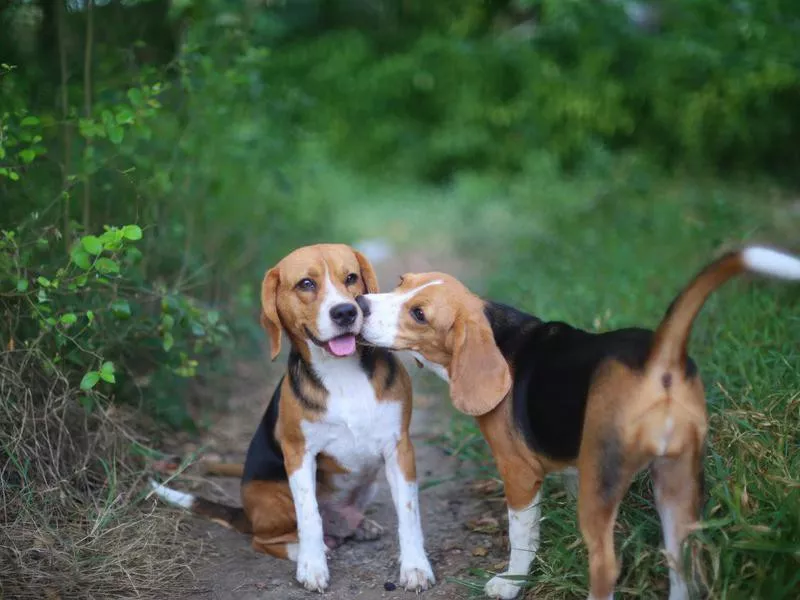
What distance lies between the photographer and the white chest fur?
13.0 ft

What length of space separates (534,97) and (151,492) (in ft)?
34.9

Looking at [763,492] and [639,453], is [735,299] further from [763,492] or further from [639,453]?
[639,453]

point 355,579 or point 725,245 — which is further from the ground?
point 725,245

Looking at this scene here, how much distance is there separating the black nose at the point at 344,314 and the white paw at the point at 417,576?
1.13 meters

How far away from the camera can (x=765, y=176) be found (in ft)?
40.9

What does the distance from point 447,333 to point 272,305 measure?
89cm

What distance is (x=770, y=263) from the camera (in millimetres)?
2803

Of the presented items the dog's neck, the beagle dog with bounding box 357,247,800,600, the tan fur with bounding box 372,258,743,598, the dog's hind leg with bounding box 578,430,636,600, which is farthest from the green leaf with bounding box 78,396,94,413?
the dog's hind leg with bounding box 578,430,636,600

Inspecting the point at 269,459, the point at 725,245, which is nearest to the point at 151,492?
the point at 269,459

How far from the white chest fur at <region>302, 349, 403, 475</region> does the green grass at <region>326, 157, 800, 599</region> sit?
33.1 inches

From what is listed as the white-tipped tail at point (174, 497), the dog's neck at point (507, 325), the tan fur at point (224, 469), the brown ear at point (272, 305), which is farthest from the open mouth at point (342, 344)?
the tan fur at point (224, 469)

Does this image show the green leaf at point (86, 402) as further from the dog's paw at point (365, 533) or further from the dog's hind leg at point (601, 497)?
the dog's hind leg at point (601, 497)

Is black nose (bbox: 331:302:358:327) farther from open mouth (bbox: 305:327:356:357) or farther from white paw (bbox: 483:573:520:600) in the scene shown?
white paw (bbox: 483:573:520:600)

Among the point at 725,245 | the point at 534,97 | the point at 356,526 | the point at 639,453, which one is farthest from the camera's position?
the point at 534,97
